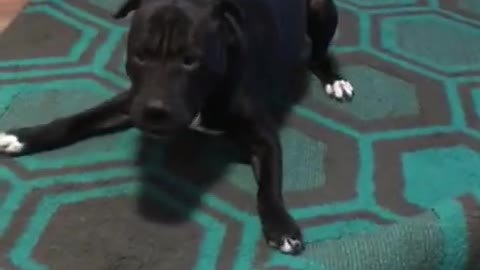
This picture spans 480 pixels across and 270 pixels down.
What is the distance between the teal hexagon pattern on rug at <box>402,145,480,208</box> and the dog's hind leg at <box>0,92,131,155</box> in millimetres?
528

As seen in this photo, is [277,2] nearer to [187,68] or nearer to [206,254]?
[187,68]

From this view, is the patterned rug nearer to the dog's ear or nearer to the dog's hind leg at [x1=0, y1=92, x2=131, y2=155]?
the dog's hind leg at [x1=0, y1=92, x2=131, y2=155]

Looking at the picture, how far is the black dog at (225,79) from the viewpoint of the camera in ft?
4.41

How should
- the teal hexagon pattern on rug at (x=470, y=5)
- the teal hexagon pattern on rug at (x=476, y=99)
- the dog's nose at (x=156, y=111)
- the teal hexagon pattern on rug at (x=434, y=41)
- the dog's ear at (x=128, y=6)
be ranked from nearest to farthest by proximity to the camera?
1. the dog's nose at (x=156, y=111)
2. the dog's ear at (x=128, y=6)
3. the teal hexagon pattern on rug at (x=476, y=99)
4. the teal hexagon pattern on rug at (x=434, y=41)
5. the teal hexagon pattern on rug at (x=470, y=5)

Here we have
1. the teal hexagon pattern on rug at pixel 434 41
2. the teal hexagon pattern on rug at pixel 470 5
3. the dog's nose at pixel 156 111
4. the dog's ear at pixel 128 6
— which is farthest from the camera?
the teal hexagon pattern on rug at pixel 470 5

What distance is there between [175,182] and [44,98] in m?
0.37

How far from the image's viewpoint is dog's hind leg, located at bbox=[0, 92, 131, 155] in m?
1.57

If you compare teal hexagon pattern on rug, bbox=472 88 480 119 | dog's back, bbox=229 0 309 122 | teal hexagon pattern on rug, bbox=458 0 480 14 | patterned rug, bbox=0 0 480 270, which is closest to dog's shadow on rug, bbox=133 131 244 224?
patterned rug, bbox=0 0 480 270

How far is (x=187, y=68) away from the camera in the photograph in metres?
1.35

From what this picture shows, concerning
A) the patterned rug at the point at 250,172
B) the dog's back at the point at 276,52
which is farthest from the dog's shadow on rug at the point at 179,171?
the dog's back at the point at 276,52

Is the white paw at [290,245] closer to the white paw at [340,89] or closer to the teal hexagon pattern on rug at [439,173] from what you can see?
the teal hexagon pattern on rug at [439,173]

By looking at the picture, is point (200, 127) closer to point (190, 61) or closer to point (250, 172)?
point (250, 172)

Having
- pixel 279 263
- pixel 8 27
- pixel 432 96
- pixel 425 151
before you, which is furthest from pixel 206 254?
pixel 8 27

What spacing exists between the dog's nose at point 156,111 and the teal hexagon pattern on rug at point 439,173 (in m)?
0.47
